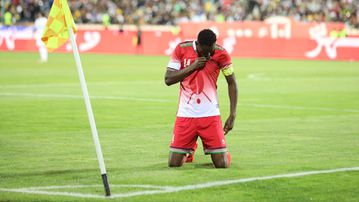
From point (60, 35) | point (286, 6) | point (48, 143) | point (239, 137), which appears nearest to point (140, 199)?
point (60, 35)

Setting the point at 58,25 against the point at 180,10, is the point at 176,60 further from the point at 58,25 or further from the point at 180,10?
the point at 180,10

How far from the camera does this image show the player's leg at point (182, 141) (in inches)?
447

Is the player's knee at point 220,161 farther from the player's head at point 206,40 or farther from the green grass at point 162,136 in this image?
the player's head at point 206,40

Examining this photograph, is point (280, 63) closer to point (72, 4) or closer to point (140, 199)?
point (72, 4)

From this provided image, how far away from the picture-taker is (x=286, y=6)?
190 feet

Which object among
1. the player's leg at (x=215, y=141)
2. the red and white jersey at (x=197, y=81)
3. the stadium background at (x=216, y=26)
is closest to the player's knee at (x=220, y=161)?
the player's leg at (x=215, y=141)

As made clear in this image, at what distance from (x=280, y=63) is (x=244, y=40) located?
18.9 ft

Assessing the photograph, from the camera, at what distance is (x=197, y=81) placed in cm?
1154

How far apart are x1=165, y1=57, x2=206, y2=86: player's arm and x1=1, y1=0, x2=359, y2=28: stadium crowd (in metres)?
43.9

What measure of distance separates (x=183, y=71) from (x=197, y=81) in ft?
1.39

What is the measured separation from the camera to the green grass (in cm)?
993

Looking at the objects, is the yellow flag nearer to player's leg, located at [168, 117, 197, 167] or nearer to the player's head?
the player's head

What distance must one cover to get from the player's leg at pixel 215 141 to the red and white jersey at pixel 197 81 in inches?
4.3

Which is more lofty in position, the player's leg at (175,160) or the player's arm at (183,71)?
the player's arm at (183,71)
